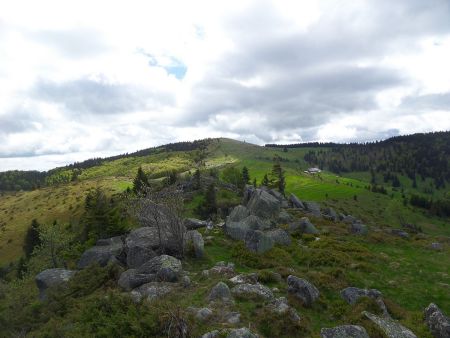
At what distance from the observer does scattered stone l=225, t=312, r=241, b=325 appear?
20316 mm

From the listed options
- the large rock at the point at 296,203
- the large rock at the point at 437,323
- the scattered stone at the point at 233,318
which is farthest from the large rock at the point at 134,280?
the large rock at the point at 296,203

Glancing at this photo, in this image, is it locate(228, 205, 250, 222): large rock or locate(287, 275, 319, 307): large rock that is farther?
locate(228, 205, 250, 222): large rock

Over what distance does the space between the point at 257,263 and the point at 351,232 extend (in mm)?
24619

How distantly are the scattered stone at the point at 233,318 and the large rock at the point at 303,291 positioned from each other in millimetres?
5444

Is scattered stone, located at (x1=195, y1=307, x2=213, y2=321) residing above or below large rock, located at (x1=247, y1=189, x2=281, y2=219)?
below

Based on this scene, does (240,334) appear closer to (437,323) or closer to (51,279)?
(437,323)

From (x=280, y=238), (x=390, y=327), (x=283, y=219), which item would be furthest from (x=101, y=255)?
(x=390, y=327)

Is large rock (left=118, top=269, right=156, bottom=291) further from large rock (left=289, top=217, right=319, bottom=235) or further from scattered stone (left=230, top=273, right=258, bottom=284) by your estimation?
large rock (left=289, top=217, right=319, bottom=235)

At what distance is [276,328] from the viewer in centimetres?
1980

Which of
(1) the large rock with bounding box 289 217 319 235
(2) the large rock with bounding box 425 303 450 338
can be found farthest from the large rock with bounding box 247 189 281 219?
(2) the large rock with bounding box 425 303 450 338

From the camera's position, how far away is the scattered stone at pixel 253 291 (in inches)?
951

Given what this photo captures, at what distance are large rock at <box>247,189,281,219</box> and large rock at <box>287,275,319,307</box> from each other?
26330 mm

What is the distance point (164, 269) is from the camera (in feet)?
94.5

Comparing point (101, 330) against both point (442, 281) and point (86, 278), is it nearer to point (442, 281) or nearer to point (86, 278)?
point (86, 278)
